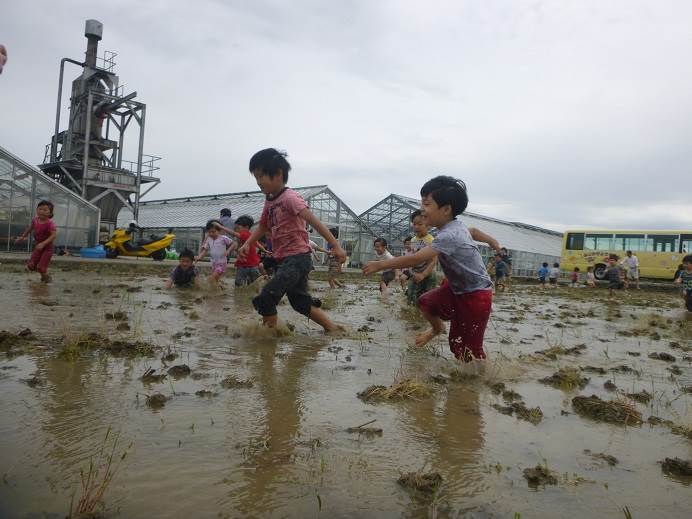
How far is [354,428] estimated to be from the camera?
219 cm

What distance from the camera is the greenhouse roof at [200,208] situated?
2995 cm

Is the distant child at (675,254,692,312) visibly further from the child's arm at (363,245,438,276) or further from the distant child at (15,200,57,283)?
the distant child at (15,200,57,283)

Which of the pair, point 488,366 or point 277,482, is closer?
point 277,482

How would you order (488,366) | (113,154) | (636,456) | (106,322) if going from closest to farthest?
(636,456) → (488,366) → (106,322) → (113,154)

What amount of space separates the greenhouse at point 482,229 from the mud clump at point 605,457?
32699 mm

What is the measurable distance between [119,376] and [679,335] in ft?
22.0

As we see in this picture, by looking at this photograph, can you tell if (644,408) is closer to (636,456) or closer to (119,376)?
(636,456)

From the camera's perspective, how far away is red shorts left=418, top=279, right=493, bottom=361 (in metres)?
3.66

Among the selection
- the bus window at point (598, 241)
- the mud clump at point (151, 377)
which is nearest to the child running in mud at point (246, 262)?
the mud clump at point (151, 377)

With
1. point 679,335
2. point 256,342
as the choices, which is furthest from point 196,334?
point 679,335

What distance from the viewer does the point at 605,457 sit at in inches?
80.4

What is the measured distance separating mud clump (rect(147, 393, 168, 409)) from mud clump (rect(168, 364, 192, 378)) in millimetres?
539

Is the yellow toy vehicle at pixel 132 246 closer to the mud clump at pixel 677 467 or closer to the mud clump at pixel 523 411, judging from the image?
the mud clump at pixel 523 411

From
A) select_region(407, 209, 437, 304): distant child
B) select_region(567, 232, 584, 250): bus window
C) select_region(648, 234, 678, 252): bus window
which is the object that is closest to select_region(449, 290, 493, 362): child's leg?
select_region(407, 209, 437, 304): distant child
